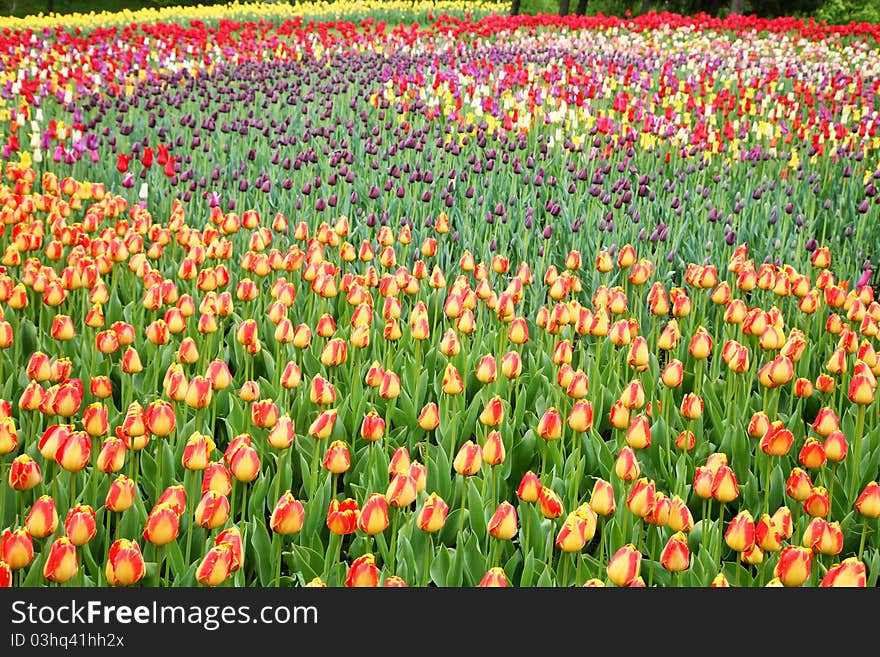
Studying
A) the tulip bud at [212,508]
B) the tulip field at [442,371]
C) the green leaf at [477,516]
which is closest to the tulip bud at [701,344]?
the tulip field at [442,371]

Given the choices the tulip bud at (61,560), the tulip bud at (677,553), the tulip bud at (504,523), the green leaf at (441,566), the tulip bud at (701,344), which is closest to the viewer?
the tulip bud at (61,560)

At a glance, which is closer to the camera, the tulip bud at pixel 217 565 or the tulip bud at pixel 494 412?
the tulip bud at pixel 217 565

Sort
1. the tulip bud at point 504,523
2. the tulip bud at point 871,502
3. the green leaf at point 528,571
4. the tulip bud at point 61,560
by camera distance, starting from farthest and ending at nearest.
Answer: the green leaf at point 528,571 < the tulip bud at point 871,502 < the tulip bud at point 504,523 < the tulip bud at point 61,560

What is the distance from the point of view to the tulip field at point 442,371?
235cm

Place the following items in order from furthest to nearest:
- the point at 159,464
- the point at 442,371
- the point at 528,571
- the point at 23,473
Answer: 1. the point at 442,371
2. the point at 159,464
3. the point at 528,571
4. the point at 23,473

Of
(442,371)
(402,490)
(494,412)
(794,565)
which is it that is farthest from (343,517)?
(442,371)

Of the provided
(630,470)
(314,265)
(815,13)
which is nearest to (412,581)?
(630,470)

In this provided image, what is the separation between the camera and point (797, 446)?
3.54 metres

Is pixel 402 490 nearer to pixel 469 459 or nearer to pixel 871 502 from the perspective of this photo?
pixel 469 459

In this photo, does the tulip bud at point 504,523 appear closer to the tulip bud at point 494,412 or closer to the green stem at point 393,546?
the green stem at point 393,546

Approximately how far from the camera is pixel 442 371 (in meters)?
4.10

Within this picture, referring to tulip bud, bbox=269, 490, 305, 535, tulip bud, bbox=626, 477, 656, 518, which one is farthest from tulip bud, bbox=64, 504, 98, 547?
tulip bud, bbox=626, 477, 656, 518

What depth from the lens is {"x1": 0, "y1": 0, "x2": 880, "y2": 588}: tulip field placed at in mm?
2354

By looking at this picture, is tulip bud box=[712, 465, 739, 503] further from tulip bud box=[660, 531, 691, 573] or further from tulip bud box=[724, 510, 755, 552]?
tulip bud box=[660, 531, 691, 573]
